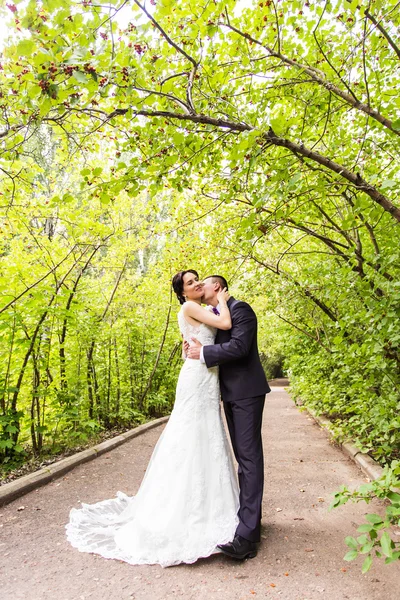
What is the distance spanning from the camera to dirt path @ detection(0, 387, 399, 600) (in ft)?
8.49

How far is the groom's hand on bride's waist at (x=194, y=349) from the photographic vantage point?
11.4ft

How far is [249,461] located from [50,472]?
3.05 m

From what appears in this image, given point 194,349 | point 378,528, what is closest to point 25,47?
point 194,349

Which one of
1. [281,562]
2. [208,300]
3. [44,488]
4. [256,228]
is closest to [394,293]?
[256,228]

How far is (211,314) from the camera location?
3.42 meters

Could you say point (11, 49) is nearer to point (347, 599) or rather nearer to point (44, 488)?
point (347, 599)

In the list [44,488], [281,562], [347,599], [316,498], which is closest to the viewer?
[347,599]

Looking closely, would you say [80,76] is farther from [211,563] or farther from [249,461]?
[211,563]

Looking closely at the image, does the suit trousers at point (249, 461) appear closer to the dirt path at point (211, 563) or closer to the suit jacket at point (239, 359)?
the suit jacket at point (239, 359)

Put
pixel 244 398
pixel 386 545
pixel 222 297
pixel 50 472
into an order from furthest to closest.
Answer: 1. pixel 50 472
2. pixel 222 297
3. pixel 244 398
4. pixel 386 545

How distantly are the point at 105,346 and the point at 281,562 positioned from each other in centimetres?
528

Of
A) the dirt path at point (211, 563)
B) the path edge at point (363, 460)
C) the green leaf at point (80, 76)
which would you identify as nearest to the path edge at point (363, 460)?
the path edge at point (363, 460)

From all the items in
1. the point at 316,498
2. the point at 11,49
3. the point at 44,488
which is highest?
the point at 11,49

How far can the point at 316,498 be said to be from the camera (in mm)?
4367
